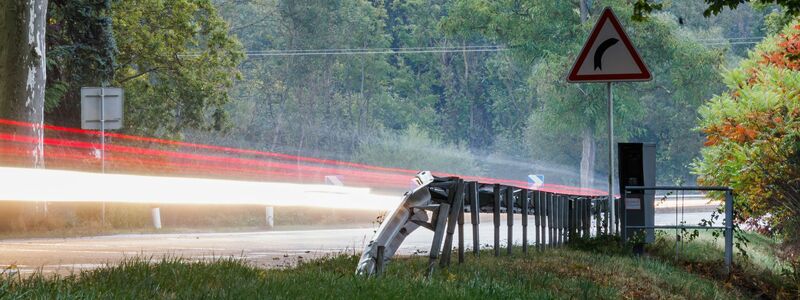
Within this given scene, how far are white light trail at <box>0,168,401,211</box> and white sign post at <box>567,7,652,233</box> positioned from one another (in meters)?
7.77

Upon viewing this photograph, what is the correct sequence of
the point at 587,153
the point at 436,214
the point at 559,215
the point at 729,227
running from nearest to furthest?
1. the point at 436,214
2. the point at 729,227
3. the point at 559,215
4. the point at 587,153

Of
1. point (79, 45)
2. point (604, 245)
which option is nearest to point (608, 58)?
point (604, 245)

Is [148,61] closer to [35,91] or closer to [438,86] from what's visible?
[35,91]

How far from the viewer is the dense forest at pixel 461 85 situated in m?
74.8

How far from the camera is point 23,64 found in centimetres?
3061

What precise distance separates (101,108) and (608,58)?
57.7ft

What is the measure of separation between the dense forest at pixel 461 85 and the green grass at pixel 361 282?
5162 cm

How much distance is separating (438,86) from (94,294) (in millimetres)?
98566

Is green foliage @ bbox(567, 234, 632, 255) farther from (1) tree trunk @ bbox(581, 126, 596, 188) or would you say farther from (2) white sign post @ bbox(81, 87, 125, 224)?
(1) tree trunk @ bbox(581, 126, 596, 188)

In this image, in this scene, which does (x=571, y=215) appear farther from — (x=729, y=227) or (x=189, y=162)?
(x=189, y=162)

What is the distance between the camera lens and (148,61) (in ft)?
145

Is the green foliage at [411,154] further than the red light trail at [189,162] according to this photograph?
Yes


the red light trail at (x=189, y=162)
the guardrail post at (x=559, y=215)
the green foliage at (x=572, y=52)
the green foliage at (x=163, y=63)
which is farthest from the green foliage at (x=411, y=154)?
the guardrail post at (x=559, y=215)

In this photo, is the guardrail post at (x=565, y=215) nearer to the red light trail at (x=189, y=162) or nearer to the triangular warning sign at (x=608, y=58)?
the triangular warning sign at (x=608, y=58)
